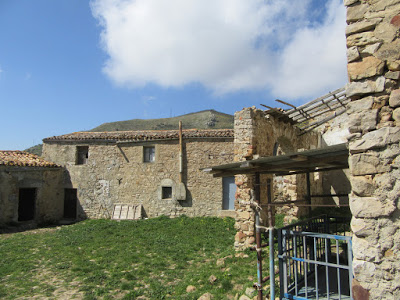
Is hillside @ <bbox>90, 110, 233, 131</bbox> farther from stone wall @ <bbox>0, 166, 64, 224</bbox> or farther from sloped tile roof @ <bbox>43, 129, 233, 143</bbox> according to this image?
stone wall @ <bbox>0, 166, 64, 224</bbox>

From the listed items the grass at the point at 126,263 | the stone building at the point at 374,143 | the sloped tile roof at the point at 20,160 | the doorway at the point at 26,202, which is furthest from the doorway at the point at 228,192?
the stone building at the point at 374,143

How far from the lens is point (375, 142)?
2.86 m

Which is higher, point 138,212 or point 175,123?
point 175,123

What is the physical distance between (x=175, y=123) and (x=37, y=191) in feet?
92.0

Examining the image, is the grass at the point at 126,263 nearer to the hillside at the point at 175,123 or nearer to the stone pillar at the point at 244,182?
the stone pillar at the point at 244,182

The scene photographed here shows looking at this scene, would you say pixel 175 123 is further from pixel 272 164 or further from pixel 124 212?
pixel 272 164

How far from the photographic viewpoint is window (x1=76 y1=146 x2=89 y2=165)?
51.3ft

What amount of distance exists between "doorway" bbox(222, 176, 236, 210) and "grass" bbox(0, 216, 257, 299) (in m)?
1.43

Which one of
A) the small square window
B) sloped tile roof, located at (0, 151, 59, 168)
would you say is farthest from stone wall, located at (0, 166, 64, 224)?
the small square window

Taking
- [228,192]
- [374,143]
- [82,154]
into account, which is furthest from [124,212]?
[374,143]

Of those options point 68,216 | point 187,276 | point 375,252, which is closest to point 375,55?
point 375,252

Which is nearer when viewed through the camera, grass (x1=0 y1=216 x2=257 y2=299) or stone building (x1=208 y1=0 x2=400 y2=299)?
stone building (x1=208 y1=0 x2=400 y2=299)

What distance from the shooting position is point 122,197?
14.5 meters

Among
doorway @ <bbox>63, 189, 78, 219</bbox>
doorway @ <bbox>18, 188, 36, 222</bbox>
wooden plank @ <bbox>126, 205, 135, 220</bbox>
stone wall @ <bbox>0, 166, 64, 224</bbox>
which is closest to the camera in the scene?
stone wall @ <bbox>0, 166, 64, 224</bbox>
